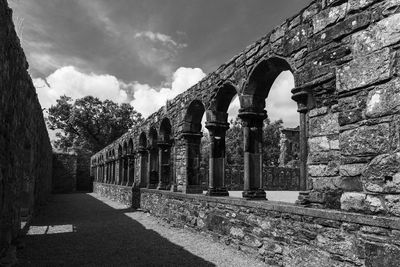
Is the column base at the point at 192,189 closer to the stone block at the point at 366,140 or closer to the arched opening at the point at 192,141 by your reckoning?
the arched opening at the point at 192,141

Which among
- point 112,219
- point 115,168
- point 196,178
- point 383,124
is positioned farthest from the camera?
point 115,168

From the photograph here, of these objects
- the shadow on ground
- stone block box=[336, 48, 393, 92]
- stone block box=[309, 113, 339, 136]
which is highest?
stone block box=[336, 48, 393, 92]

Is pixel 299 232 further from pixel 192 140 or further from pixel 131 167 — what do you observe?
pixel 131 167

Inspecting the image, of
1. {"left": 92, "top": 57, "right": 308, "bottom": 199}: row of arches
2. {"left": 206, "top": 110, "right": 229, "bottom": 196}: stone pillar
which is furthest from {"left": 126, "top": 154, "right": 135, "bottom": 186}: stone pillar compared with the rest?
{"left": 206, "top": 110, "right": 229, "bottom": 196}: stone pillar

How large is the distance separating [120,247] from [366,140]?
4.21 metres

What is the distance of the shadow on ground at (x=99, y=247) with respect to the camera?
15.6 ft

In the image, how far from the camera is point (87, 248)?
5.66 meters

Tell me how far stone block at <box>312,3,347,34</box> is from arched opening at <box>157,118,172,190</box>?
6.43 metres

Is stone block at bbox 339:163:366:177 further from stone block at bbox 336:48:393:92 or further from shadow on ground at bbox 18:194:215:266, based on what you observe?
shadow on ground at bbox 18:194:215:266

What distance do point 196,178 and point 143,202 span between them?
3455 millimetres

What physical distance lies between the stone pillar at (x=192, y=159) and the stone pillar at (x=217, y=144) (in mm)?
1210

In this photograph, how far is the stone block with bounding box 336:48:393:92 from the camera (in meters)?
3.21

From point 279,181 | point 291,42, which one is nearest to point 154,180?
point 291,42

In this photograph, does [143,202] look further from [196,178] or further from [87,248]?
[87,248]
